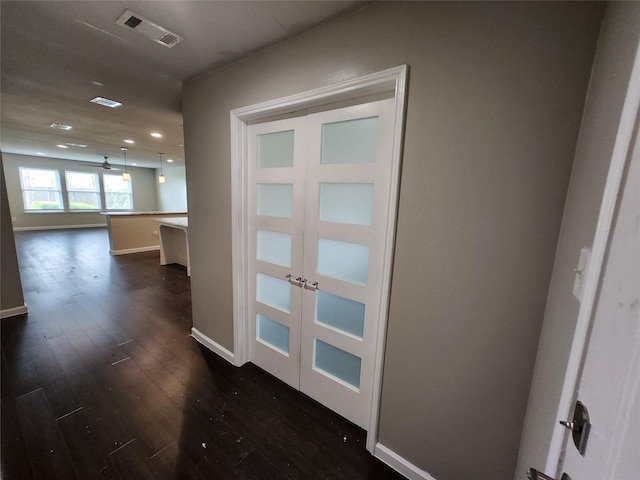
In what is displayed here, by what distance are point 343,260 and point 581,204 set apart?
43.1 inches

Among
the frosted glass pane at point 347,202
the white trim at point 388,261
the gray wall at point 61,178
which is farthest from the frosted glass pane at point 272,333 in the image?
the gray wall at point 61,178

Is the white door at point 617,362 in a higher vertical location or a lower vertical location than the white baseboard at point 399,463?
higher

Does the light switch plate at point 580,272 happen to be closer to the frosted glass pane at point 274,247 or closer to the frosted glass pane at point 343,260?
the frosted glass pane at point 343,260

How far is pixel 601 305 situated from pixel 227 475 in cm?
181

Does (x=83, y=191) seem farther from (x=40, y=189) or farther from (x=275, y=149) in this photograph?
(x=275, y=149)

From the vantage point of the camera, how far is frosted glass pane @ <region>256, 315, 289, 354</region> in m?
2.05

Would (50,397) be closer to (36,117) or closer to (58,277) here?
(58,277)

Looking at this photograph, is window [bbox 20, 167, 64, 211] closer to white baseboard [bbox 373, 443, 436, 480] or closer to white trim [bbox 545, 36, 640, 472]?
white baseboard [bbox 373, 443, 436, 480]

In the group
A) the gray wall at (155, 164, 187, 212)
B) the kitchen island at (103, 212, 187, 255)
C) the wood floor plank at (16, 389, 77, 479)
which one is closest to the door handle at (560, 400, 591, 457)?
the wood floor plank at (16, 389, 77, 479)

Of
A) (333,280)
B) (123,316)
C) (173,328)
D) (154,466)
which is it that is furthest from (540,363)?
(123,316)

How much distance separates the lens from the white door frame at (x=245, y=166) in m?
1.24

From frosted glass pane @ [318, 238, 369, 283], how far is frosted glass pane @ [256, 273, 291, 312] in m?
0.41

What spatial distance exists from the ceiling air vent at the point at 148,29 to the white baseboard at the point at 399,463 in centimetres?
283

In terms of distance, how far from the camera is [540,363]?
38.2 inches
